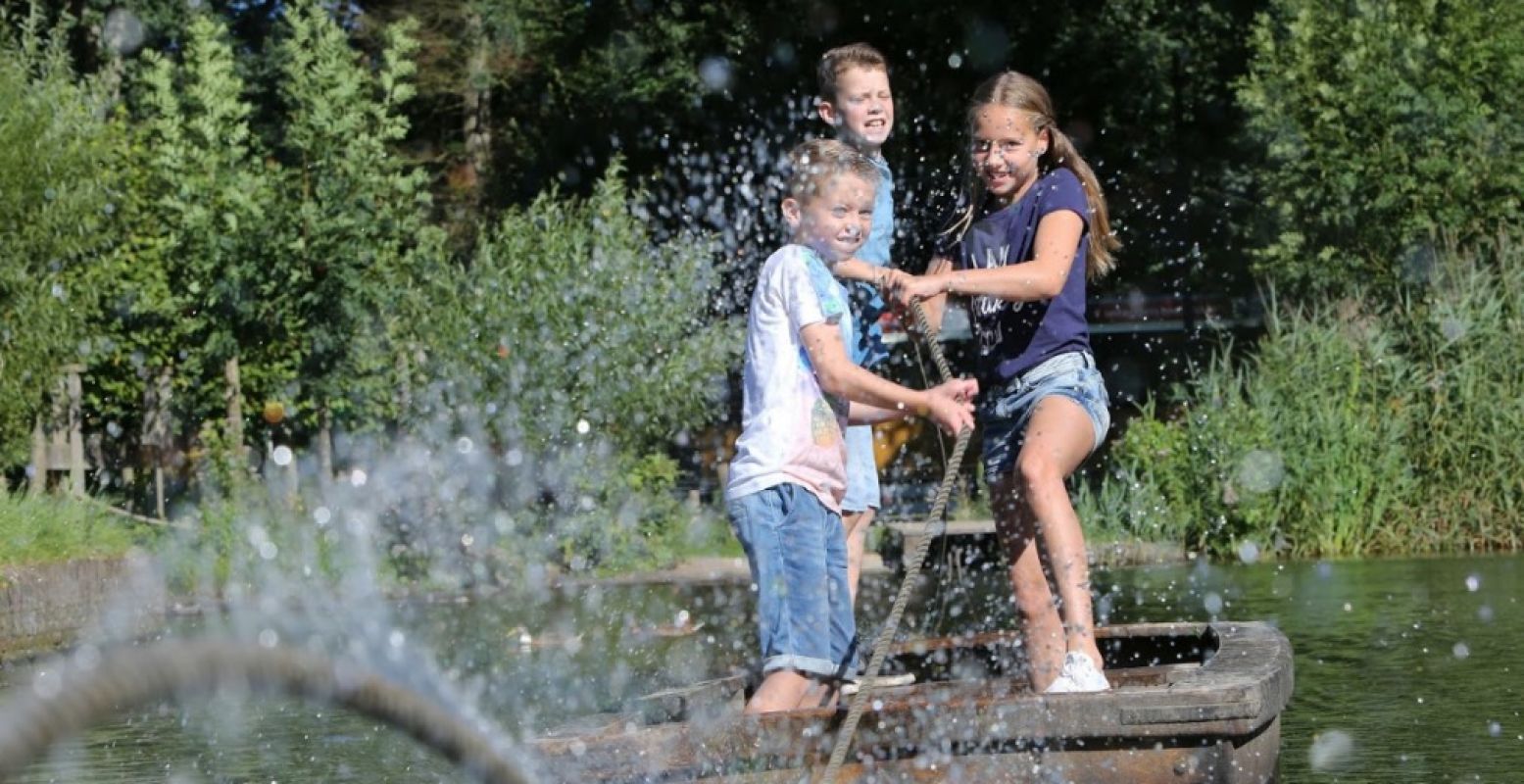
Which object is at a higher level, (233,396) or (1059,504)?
(233,396)

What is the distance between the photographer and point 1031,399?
198 inches

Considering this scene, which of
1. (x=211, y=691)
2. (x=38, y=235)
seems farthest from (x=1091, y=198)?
(x=38, y=235)

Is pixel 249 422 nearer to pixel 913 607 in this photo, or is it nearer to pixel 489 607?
pixel 489 607

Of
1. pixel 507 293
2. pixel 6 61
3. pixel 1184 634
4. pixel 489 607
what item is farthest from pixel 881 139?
pixel 6 61

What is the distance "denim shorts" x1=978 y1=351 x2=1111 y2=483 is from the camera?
16.4 ft

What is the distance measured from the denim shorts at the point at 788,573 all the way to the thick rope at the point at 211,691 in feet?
9.15

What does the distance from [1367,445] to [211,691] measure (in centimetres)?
1286

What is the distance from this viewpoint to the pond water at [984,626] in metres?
5.67

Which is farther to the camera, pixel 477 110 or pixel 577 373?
pixel 477 110

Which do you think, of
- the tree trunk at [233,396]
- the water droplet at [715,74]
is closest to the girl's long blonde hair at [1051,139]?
the tree trunk at [233,396]

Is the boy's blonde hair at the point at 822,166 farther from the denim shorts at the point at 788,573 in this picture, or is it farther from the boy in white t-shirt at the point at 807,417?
the denim shorts at the point at 788,573

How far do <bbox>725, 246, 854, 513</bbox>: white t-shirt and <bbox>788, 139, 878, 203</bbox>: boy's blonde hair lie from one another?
0.17 meters

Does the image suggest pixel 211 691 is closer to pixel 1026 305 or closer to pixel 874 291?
pixel 1026 305

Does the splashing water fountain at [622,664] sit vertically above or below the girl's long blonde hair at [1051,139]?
below
